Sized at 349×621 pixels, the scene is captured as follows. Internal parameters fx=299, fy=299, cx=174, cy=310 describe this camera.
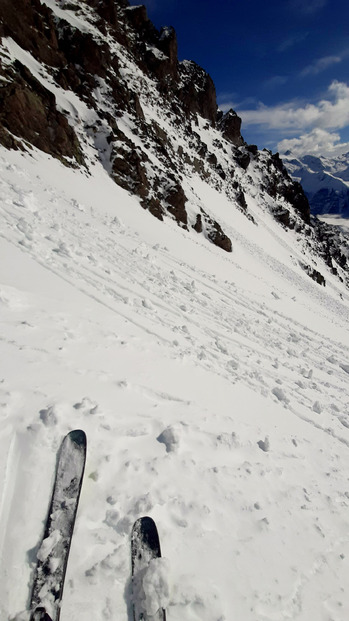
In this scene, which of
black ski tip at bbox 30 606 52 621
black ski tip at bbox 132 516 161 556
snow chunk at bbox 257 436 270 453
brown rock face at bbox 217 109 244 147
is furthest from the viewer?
brown rock face at bbox 217 109 244 147

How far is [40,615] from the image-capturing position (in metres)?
2.05

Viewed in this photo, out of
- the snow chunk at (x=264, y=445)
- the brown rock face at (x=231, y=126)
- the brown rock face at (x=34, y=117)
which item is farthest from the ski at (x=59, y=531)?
the brown rock face at (x=231, y=126)

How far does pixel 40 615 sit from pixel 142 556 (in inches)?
32.3

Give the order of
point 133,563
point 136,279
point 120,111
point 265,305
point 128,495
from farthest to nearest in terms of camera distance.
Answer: point 120,111
point 265,305
point 136,279
point 128,495
point 133,563

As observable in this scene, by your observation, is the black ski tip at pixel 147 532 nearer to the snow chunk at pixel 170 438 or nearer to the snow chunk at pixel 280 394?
the snow chunk at pixel 170 438

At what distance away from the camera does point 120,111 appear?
108 ft

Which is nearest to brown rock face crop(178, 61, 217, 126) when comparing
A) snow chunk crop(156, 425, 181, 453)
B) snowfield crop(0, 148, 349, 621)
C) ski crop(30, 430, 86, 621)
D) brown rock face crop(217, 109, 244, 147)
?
brown rock face crop(217, 109, 244, 147)

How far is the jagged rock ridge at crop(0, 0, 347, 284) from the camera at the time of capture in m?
21.1

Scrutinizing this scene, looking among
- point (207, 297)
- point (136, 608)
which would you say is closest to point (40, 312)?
point (136, 608)

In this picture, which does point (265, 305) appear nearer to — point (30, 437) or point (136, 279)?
point (136, 279)

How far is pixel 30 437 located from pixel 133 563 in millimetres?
1480

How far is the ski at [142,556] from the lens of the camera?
2.31m

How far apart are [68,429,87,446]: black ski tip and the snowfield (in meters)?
0.11

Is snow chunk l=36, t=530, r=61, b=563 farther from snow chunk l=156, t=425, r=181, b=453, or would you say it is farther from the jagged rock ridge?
the jagged rock ridge
